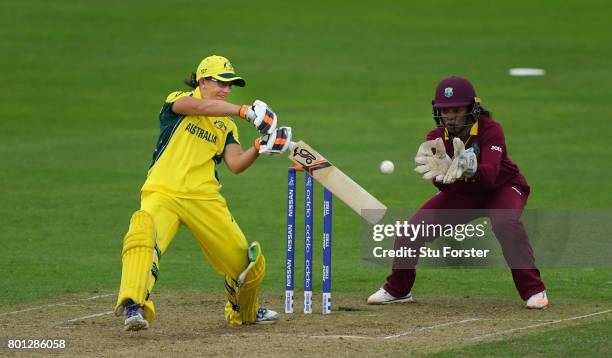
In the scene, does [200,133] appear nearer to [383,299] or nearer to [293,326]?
[293,326]

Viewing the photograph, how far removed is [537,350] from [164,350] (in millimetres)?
2244

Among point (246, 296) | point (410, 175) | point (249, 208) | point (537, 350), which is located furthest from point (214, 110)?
point (410, 175)

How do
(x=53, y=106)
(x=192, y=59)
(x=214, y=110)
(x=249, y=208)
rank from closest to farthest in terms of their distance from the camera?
(x=214, y=110) < (x=249, y=208) < (x=53, y=106) < (x=192, y=59)

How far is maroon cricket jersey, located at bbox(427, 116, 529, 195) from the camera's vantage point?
27.9 ft

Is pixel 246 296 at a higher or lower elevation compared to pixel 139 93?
lower

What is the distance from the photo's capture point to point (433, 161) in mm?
8531

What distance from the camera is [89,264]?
10945mm

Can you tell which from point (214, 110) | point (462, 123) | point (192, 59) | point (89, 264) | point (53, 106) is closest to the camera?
point (214, 110)

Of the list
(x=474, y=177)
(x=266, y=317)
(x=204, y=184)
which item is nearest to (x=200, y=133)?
(x=204, y=184)

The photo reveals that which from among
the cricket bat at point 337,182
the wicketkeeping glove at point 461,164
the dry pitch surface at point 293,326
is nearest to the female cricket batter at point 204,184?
the dry pitch surface at point 293,326

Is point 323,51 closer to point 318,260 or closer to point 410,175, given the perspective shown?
point 410,175

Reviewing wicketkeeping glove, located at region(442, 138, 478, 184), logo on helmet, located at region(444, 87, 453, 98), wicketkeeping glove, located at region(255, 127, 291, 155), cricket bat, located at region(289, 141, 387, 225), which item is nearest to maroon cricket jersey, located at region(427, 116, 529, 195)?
wicketkeeping glove, located at region(442, 138, 478, 184)

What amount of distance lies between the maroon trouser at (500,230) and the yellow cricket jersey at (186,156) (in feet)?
5.65

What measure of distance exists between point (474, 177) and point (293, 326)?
1.62 meters
